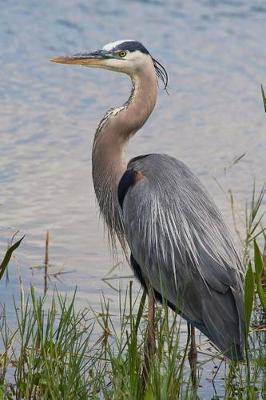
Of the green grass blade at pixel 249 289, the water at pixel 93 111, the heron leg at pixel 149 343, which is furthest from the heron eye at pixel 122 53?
the green grass blade at pixel 249 289

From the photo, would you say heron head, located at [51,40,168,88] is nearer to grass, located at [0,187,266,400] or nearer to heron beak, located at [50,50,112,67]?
heron beak, located at [50,50,112,67]

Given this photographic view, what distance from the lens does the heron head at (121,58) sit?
18.2 feet

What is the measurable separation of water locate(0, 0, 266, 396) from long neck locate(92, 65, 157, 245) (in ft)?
1.75

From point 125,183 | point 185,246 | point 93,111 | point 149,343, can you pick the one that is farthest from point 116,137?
point 93,111

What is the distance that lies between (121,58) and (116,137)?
1.17 ft

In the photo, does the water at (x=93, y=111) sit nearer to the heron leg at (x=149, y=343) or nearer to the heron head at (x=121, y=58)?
the heron leg at (x=149, y=343)

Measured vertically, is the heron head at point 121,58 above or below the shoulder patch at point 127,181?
above

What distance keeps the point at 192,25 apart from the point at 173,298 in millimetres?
5726

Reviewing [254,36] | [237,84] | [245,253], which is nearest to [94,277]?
[245,253]

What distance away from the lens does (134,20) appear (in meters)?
10.7

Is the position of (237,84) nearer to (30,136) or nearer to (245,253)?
(30,136)

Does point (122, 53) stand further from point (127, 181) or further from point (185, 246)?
point (185, 246)

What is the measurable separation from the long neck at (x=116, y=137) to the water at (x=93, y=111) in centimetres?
53

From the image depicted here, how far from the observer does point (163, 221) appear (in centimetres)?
531
